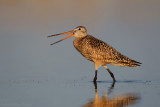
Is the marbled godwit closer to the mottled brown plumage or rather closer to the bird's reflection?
the mottled brown plumage

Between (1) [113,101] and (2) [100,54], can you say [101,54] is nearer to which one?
(2) [100,54]

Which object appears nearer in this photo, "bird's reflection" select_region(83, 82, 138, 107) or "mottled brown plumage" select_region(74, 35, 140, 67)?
"bird's reflection" select_region(83, 82, 138, 107)

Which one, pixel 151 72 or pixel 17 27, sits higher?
pixel 17 27

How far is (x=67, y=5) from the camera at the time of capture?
80.5 feet

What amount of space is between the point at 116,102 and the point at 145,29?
36.0 ft

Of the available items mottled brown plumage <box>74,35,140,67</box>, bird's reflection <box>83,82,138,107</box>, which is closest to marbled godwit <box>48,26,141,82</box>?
mottled brown plumage <box>74,35,140,67</box>

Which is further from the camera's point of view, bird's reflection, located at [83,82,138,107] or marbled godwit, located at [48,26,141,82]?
marbled godwit, located at [48,26,141,82]

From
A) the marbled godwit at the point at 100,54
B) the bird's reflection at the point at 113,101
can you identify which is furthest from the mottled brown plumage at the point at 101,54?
the bird's reflection at the point at 113,101

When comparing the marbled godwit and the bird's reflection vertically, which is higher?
the marbled godwit

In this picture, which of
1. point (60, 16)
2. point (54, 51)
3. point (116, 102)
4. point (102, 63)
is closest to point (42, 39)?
point (54, 51)

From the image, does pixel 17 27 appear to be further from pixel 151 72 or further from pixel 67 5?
pixel 151 72

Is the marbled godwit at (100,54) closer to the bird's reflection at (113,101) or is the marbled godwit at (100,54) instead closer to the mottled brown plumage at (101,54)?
the mottled brown plumage at (101,54)

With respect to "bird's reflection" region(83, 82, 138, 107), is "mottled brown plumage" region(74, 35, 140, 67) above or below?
above

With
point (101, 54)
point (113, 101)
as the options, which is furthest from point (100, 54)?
point (113, 101)
